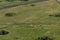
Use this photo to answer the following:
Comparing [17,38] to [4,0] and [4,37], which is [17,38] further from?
[4,0]

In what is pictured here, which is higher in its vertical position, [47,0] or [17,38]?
[17,38]

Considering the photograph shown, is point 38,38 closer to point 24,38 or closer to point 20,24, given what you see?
point 24,38

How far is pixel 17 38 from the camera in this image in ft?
153

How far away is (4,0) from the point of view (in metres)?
102

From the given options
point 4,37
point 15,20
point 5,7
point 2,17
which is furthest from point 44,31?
point 5,7

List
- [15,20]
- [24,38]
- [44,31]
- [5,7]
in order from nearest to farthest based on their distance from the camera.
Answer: [24,38], [44,31], [15,20], [5,7]

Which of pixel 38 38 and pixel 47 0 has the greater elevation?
pixel 38 38

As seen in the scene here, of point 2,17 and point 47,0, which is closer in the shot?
point 2,17

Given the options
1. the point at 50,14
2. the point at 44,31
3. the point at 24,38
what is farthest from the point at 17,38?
the point at 50,14

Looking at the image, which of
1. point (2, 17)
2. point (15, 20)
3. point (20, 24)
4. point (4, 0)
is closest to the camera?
point (20, 24)

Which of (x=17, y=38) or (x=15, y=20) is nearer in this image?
(x=17, y=38)

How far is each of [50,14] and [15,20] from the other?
1435cm

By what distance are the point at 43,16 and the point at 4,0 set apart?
36.3 metres

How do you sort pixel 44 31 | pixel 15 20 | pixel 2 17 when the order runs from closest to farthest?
pixel 44 31 → pixel 15 20 → pixel 2 17
